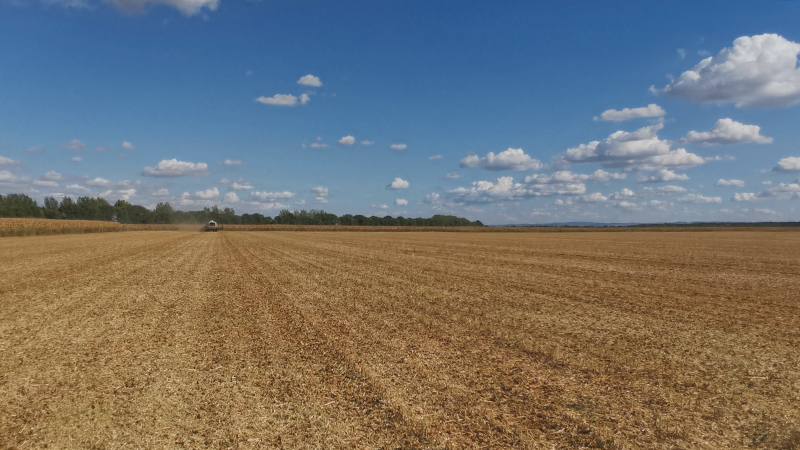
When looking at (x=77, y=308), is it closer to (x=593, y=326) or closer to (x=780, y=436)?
(x=593, y=326)

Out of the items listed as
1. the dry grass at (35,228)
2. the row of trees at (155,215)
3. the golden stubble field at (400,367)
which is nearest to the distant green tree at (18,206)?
the row of trees at (155,215)

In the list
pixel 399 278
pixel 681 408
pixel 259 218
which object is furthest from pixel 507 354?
pixel 259 218

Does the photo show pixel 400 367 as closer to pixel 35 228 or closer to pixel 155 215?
pixel 35 228

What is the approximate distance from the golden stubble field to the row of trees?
396ft

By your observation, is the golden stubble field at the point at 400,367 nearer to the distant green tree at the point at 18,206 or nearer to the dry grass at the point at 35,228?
the dry grass at the point at 35,228

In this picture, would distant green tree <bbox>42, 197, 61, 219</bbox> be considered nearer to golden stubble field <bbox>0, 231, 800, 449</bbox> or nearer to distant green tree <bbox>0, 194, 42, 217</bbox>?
distant green tree <bbox>0, 194, 42, 217</bbox>

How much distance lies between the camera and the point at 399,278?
14625mm

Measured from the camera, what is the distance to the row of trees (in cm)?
12262

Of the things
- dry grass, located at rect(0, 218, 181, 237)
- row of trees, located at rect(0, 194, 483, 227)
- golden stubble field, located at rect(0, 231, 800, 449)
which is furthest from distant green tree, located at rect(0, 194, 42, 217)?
golden stubble field, located at rect(0, 231, 800, 449)

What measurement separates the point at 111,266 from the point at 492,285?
15.5 m

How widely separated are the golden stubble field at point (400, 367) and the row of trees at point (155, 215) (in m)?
121

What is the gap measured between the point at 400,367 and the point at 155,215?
157 m

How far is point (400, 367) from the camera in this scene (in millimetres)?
6047

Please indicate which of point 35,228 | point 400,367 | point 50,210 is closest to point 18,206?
point 50,210
